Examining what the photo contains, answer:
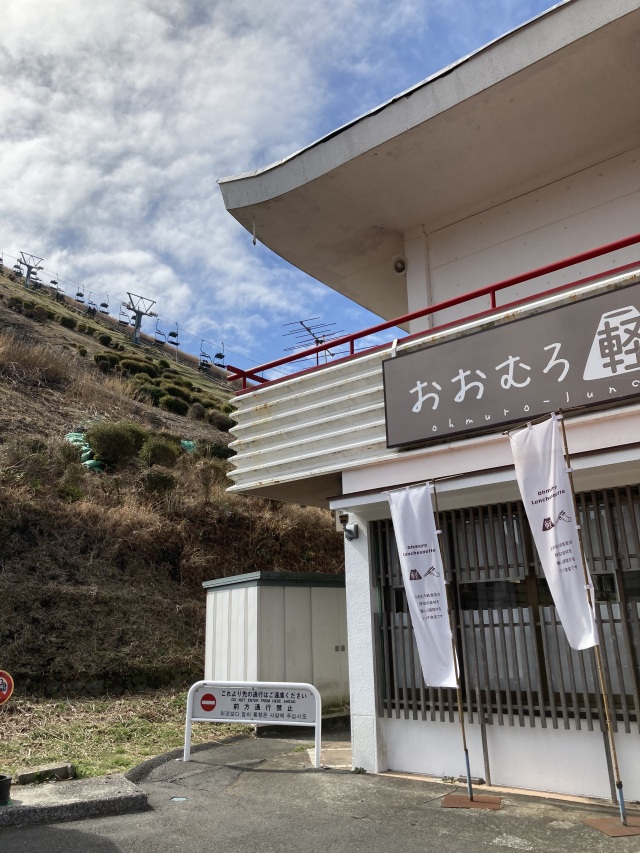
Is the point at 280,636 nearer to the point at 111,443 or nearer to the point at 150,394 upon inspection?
the point at 111,443

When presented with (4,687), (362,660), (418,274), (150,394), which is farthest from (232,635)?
(150,394)

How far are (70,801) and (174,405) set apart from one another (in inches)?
1105

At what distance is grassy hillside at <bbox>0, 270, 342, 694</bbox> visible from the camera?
483 inches

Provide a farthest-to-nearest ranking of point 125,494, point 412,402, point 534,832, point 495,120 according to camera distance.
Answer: point 125,494
point 495,120
point 412,402
point 534,832

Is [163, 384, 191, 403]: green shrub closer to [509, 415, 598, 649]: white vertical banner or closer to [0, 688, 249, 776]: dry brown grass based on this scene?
[0, 688, 249, 776]: dry brown grass

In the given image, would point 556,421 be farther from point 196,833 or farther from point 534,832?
point 196,833

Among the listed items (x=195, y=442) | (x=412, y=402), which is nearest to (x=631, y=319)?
(x=412, y=402)

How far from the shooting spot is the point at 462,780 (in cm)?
671

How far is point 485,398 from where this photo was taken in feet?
22.4

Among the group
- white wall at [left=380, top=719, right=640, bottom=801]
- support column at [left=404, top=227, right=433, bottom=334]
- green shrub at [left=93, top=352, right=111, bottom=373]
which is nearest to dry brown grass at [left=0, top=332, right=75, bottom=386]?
green shrub at [left=93, top=352, right=111, bottom=373]

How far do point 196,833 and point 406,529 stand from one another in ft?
10.6

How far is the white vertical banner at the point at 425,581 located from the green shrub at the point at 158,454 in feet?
46.9

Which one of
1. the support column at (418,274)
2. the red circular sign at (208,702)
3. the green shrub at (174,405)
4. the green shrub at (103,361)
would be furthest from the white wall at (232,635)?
the green shrub at (103,361)

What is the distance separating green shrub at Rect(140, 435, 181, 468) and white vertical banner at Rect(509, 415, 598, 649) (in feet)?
51.5
